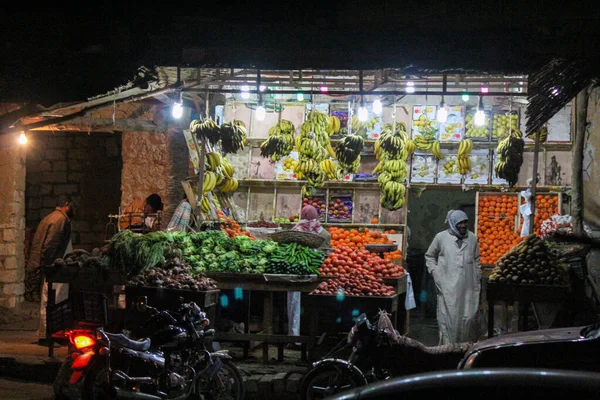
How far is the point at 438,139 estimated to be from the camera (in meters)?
13.8

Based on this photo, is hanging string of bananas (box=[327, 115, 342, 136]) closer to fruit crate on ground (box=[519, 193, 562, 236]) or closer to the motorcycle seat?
fruit crate on ground (box=[519, 193, 562, 236])

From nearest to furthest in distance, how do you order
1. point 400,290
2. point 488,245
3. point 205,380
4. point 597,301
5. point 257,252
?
1. point 205,380
2. point 597,301
3. point 400,290
4. point 257,252
5. point 488,245

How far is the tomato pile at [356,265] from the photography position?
30.0ft

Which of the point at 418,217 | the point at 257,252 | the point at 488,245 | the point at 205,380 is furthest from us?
the point at 418,217

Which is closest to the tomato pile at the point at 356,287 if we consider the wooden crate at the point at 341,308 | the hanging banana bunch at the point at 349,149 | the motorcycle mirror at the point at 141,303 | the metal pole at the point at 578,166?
the wooden crate at the point at 341,308

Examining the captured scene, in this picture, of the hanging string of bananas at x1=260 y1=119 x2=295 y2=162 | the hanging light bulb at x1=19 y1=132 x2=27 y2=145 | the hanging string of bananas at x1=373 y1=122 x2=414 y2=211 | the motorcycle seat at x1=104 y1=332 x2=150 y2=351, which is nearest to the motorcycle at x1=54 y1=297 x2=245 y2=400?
the motorcycle seat at x1=104 y1=332 x2=150 y2=351

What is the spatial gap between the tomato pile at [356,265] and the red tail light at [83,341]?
324 centimetres

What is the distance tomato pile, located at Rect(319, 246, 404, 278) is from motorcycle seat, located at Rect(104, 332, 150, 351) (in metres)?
2.84

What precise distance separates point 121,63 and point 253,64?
1191mm

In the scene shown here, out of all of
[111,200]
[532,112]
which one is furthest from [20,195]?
[532,112]

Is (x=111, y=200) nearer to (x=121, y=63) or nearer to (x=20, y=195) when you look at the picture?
(x=20, y=195)

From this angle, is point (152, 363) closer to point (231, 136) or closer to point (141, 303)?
point (141, 303)

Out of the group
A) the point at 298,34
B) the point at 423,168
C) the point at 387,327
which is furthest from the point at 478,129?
the point at 298,34

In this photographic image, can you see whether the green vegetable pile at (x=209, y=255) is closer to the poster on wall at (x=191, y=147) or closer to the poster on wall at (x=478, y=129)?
the poster on wall at (x=191, y=147)
